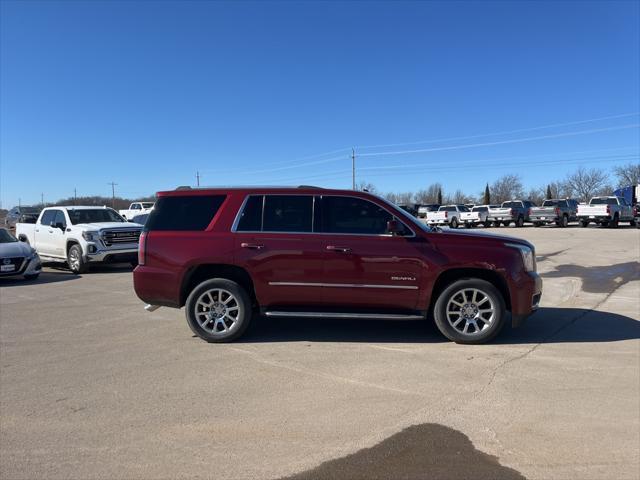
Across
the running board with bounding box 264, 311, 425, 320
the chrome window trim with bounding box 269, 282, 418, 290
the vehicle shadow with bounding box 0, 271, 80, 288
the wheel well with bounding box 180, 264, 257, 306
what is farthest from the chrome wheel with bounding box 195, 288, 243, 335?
the vehicle shadow with bounding box 0, 271, 80, 288

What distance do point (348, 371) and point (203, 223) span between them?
8.86ft

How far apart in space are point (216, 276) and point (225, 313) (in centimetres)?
51

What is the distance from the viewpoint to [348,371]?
5129 mm

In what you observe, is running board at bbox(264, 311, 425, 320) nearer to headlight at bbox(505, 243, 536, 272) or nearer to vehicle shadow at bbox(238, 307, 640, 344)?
vehicle shadow at bbox(238, 307, 640, 344)

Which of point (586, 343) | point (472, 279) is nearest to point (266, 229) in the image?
point (472, 279)

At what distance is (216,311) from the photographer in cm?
627

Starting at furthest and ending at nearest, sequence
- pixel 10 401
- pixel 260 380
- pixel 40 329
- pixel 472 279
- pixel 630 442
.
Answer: pixel 40 329, pixel 472 279, pixel 260 380, pixel 10 401, pixel 630 442

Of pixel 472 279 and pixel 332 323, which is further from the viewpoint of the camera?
pixel 332 323

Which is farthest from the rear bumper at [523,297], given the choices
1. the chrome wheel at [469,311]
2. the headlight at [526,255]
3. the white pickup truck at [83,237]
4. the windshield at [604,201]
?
the windshield at [604,201]

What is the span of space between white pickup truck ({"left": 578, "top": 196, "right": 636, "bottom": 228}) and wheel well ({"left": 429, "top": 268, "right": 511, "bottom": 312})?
1217 inches

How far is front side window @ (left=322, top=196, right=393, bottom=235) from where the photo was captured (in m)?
6.18

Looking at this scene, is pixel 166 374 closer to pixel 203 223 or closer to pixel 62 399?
pixel 62 399

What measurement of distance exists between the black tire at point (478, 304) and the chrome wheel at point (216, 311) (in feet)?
8.28

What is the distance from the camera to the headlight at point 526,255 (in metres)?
6.06
